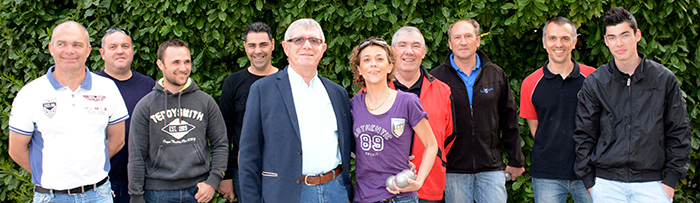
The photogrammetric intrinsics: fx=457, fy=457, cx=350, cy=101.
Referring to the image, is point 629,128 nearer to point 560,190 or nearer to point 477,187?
point 560,190

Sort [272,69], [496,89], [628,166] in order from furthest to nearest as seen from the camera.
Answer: [272,69]
[496,89]
[628,166]

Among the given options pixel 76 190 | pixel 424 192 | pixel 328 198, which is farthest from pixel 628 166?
pixel 76 190

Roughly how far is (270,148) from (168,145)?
2.80 feet

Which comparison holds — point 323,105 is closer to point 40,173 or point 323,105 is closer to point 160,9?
point 40,173

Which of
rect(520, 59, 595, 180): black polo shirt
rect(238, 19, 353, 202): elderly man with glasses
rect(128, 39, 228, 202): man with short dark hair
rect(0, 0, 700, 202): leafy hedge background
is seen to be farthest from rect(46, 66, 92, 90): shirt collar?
rect(520, 59, 595, 180): black polo shirt

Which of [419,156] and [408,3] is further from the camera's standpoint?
[408,3]

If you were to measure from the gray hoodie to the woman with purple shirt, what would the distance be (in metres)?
1.09

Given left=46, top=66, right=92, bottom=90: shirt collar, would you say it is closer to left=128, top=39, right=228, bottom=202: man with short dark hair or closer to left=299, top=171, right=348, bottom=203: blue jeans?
left=128, top=39, right=228, bottom=202: man with short dark hair

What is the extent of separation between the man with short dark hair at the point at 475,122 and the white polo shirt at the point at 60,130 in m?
2.48

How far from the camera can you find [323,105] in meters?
2.76

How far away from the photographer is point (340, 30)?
4.20 m

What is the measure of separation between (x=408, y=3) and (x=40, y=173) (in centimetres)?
306

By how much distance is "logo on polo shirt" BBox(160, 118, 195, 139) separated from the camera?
3.03 metres

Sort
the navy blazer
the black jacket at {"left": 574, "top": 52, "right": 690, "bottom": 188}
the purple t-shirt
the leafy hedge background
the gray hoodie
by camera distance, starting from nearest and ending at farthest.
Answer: the navy blazer < the purple t-shirt < the black jacket at {"left": 574, "top": 52, "right": 690, "bottom": 188} < the gray hoodie < the leafy hedge background
